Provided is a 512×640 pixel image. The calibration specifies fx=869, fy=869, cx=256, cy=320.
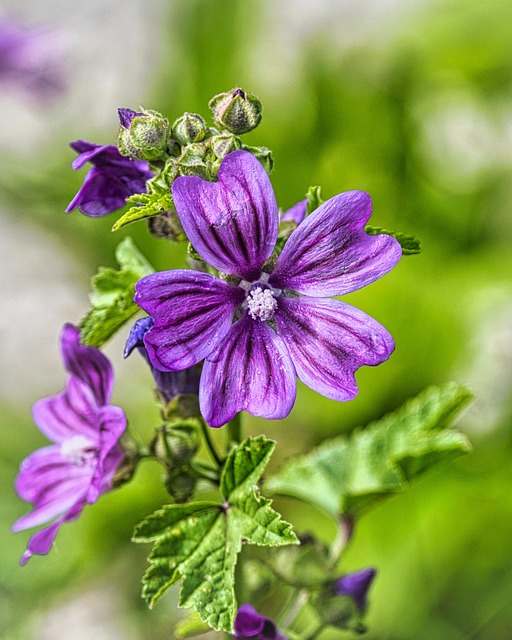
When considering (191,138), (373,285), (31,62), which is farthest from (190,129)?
(31,62)

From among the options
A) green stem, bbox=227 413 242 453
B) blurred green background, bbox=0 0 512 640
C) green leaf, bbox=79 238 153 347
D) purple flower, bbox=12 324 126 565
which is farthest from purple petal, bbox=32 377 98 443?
blurred green background, bbox=0 0 512 640

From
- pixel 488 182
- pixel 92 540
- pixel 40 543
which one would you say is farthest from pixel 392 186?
pixel 40 543

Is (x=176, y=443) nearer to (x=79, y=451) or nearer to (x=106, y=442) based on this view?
(x=106, y=442)

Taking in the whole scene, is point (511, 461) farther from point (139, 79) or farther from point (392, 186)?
point (139, 79)

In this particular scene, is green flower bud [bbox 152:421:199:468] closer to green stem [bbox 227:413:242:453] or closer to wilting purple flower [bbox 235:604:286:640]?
green stem [bbox 227:413:242:453]

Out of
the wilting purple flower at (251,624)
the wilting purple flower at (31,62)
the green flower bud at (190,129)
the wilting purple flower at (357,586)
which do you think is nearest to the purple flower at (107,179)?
the green flower bud at (190,129)

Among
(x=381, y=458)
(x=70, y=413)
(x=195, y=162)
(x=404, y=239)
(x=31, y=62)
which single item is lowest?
(x=381, y=458)
